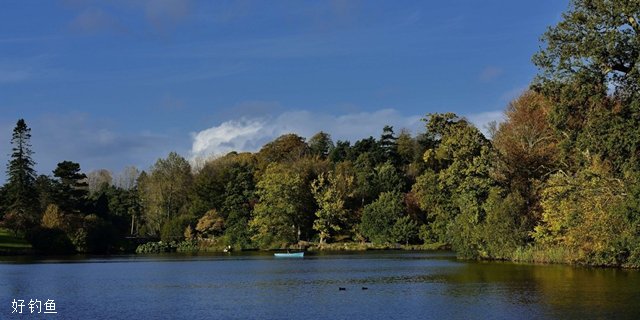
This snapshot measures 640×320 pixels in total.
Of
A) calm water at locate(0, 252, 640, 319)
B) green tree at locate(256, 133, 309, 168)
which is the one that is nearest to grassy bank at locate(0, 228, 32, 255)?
calm water at locate(0, 252, 640, 319)

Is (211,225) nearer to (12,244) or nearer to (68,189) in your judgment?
(68,189)

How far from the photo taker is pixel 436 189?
81.2 metres

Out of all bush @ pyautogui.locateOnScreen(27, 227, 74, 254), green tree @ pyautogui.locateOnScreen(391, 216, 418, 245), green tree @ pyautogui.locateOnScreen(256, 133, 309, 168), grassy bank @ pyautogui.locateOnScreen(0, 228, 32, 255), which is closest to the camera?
grassy bank @ pyautogui.locateOnScreen(0, 228, 32, 255)

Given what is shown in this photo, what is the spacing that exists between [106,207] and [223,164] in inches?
796

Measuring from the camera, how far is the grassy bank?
258ft

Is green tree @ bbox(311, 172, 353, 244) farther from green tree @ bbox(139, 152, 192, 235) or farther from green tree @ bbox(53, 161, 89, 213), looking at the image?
green tree @ bbox(53, 161, 89, 213)

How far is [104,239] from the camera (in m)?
89.0

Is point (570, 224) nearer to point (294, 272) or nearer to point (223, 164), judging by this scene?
point (294, 272)

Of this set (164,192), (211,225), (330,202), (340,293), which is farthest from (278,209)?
(340,293)

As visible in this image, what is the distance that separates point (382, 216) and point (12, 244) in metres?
43.5

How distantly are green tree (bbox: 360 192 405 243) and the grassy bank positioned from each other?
4017 cm

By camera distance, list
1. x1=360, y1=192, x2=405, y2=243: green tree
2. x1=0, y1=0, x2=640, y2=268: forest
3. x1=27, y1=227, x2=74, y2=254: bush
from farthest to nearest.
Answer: x1=360, y1=192, x2=405, y2=243: green tree → x1=27, y1=227, x2=74, y2=254: bush → x1=0, y1=0, x2=640, y2=268: forest

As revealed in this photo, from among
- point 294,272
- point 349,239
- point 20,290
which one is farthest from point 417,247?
point 20,290

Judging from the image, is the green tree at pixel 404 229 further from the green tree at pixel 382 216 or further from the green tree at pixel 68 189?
the green tree at pixel 68 189
